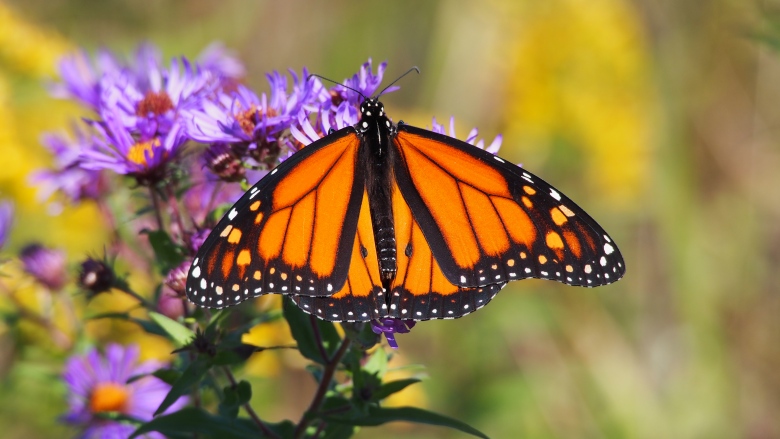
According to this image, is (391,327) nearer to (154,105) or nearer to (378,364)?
(378,364)

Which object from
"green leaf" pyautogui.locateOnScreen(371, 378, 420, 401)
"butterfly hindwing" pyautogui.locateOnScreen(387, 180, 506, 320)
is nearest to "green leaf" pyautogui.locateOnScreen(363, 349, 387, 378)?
"green leaf" pyautogui.locateOnScreen(371, 378, 420, 401)

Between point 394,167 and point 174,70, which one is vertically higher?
point 174,70

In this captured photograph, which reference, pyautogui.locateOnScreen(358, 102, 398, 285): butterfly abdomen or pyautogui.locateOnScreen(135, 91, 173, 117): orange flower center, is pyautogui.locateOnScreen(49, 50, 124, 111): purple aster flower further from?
pyautogui.locateOnScreen(358, 102, 398, 285): butterfly abdomen

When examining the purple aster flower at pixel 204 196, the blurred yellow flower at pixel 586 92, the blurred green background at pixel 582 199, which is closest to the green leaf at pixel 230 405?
the purple aster flower at pixel 204 196

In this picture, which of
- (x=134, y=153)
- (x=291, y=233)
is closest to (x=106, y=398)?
(x=134, y=153)

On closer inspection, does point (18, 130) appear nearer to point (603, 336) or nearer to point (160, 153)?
point (160, 153)

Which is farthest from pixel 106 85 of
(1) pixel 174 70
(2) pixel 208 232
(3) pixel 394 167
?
(3) pixel 394 167
